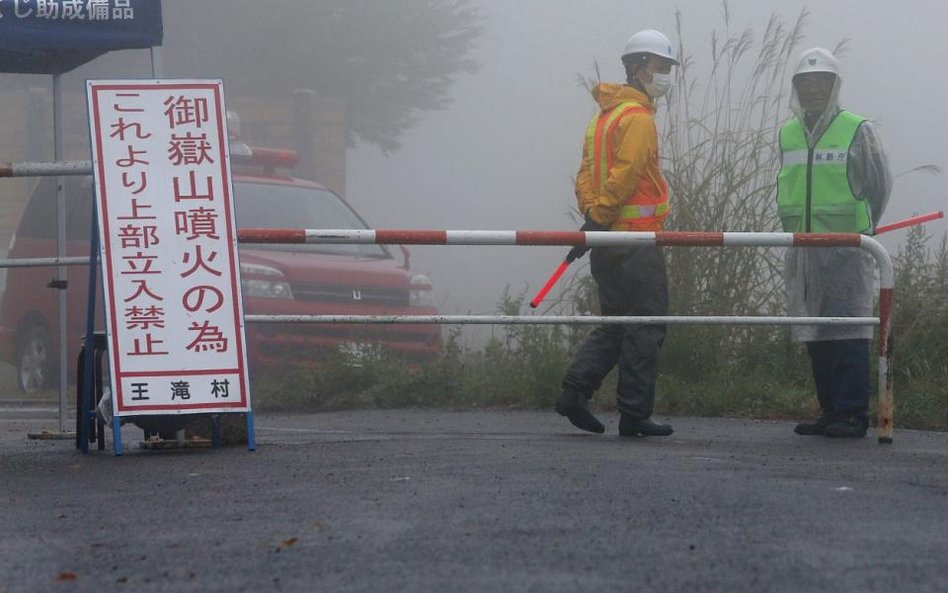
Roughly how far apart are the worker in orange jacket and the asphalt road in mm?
594

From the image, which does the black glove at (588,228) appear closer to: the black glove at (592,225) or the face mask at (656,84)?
the black glove at (592,225)

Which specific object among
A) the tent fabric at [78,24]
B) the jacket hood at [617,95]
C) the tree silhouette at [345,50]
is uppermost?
the tree silhouette at [345,50]

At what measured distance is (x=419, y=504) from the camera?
4.98 meters

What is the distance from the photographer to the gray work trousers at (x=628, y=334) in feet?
25.6

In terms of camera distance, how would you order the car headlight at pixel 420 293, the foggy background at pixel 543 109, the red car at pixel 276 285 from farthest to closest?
the foggy background at pixel 543 109, the car headlight at pixel 420 293, the red car at pixel 276 285

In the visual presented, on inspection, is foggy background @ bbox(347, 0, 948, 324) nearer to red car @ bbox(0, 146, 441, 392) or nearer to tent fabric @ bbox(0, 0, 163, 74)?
red car @ bbox(0, 146, 441, 392)

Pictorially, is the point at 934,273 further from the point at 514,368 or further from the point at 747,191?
the point at 514,368

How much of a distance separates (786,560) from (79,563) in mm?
1701

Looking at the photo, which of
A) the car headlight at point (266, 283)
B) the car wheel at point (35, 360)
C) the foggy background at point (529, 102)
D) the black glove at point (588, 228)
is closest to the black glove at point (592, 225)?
the black glove at point (588, 228)

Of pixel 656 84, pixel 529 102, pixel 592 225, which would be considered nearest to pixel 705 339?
pixel 592 225

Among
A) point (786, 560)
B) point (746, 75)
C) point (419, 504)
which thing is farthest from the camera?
point (746, 75)

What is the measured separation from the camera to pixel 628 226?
793 centimetres

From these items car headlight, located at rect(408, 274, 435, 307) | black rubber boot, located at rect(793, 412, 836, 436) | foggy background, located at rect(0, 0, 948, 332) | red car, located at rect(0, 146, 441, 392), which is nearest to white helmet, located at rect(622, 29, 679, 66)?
black rubber boot, located at rect(793, 412, 836, 436)

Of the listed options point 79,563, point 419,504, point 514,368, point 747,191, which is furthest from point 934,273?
point 79,563
